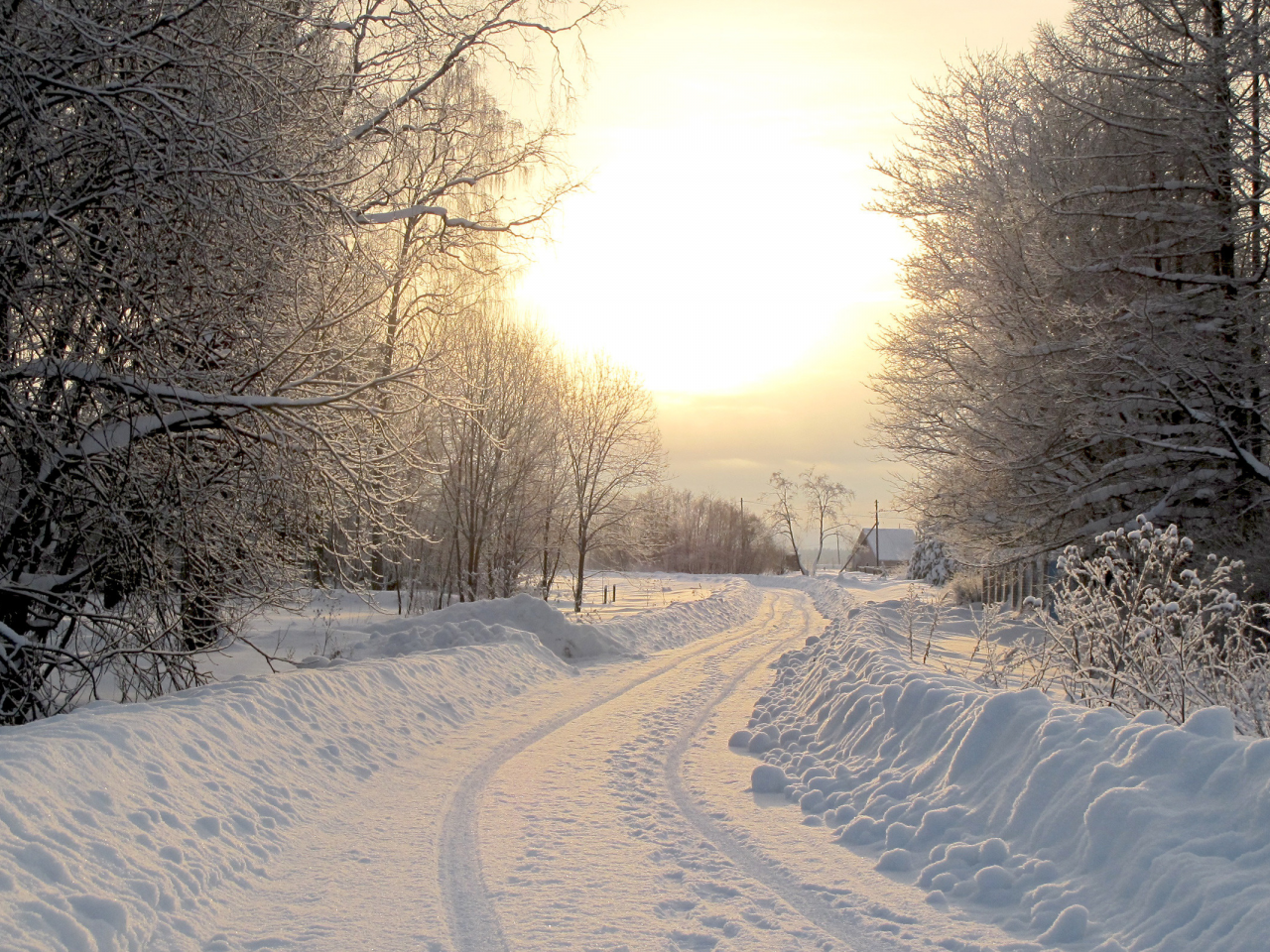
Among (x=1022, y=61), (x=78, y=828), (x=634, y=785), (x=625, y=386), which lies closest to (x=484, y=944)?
(x=78, y=828)

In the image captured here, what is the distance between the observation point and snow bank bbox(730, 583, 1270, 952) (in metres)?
3.77

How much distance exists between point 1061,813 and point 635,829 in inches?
106

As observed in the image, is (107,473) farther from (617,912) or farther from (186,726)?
(617,912)

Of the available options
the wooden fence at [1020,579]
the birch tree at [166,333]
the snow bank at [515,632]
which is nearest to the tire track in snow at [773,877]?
the birch tree at [166,333]

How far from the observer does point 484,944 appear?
13.3ft

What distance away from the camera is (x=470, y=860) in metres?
5.21

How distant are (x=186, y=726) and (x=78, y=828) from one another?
180 cm

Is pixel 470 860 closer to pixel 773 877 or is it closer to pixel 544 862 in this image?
pixel 544 862

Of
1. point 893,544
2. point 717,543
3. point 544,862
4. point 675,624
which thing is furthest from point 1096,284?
point 893,544

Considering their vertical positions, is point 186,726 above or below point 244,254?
below

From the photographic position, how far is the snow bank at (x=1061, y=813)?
12.4 feet

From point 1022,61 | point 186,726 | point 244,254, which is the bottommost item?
point 186,726

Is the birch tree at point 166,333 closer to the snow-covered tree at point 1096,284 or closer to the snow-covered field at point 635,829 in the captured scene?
the snow-covered field at point 635,829

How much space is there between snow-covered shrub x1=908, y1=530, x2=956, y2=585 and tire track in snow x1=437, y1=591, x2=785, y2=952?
34.0 m
